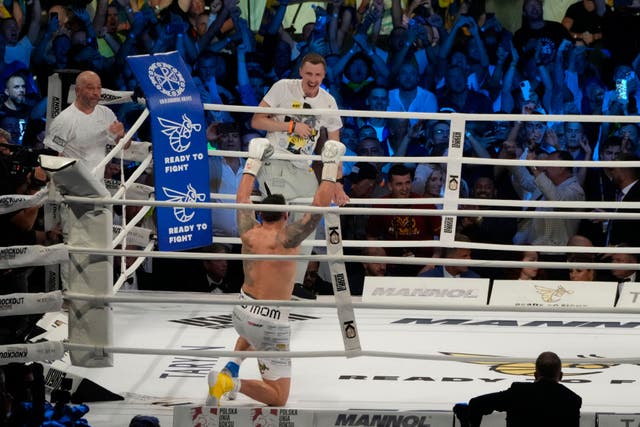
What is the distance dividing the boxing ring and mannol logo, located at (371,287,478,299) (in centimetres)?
2

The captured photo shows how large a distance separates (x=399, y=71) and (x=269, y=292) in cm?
383

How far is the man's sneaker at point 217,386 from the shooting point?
4.77m

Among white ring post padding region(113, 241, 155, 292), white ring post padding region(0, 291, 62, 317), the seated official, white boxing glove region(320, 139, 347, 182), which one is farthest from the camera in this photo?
white ring post padding region(113, 241, 155, 292)

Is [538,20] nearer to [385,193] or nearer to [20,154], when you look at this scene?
[385,193]

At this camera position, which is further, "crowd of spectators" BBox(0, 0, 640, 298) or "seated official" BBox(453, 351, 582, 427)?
"crowd of spectators" BBox(0, 0, 640, 298)

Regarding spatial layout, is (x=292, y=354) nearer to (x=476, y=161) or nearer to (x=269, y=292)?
(x=269, y=292)

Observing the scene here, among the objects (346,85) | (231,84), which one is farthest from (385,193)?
(231,84)

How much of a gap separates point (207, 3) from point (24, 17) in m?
1.50

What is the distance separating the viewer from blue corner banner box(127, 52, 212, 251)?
20.8 ft

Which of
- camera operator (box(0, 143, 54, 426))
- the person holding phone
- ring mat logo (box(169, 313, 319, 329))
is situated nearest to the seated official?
camera operator (box(0, 143, 54, 426))

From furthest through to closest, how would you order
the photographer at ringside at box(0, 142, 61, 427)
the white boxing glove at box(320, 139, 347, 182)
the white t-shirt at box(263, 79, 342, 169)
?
the white t-shirt at box(263, 79, 342, 169) < the white boxing glove at box(320, 139, 347, 182) < the photographer at ringside at box(0, 142, 61, 427)

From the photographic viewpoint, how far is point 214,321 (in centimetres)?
663

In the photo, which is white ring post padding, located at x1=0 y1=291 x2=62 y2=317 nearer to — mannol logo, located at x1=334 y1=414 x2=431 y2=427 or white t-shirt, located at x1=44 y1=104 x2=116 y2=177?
mannol logo, located at x1=334 y1=414 x2=431 y2=427

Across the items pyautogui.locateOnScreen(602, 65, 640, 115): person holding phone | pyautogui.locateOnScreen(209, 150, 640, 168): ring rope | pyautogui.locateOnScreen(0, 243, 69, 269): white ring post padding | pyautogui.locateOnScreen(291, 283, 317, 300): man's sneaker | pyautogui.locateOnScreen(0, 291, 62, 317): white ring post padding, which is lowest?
pyautogui.locateOnScreen(291, 283, 317, 300): man's sneaker
